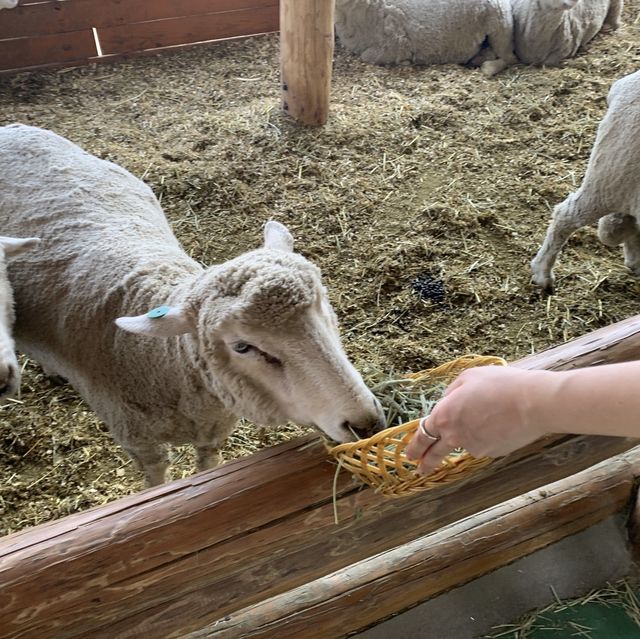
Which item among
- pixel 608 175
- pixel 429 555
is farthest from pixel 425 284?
pixel 429 555

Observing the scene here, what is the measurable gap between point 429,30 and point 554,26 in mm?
1196

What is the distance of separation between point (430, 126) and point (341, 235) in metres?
1.73

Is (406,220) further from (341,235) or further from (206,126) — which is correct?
(206,126)

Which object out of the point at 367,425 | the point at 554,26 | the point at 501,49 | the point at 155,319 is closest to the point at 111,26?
the point at 501,49

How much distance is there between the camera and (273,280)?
65.4 inches

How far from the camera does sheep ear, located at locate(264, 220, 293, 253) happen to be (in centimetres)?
204

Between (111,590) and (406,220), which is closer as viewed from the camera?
(111,590)

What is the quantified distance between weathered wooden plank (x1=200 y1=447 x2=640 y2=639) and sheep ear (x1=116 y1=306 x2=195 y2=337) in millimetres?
1142

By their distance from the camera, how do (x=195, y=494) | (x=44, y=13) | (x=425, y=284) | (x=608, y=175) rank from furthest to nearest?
(x=44, y=13)
(x=425, y=284)
(x=608, y=175)
(x=195, y=494)

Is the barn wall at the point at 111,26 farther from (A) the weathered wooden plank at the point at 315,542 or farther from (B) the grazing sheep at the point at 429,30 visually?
(A) the weathered wooden plank at the point at 315,542

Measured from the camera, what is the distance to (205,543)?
1573 millimetres

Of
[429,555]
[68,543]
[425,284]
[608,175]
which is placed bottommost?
[429,555]

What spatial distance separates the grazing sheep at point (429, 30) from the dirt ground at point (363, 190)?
203mm

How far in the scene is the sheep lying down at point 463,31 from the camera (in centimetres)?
610
